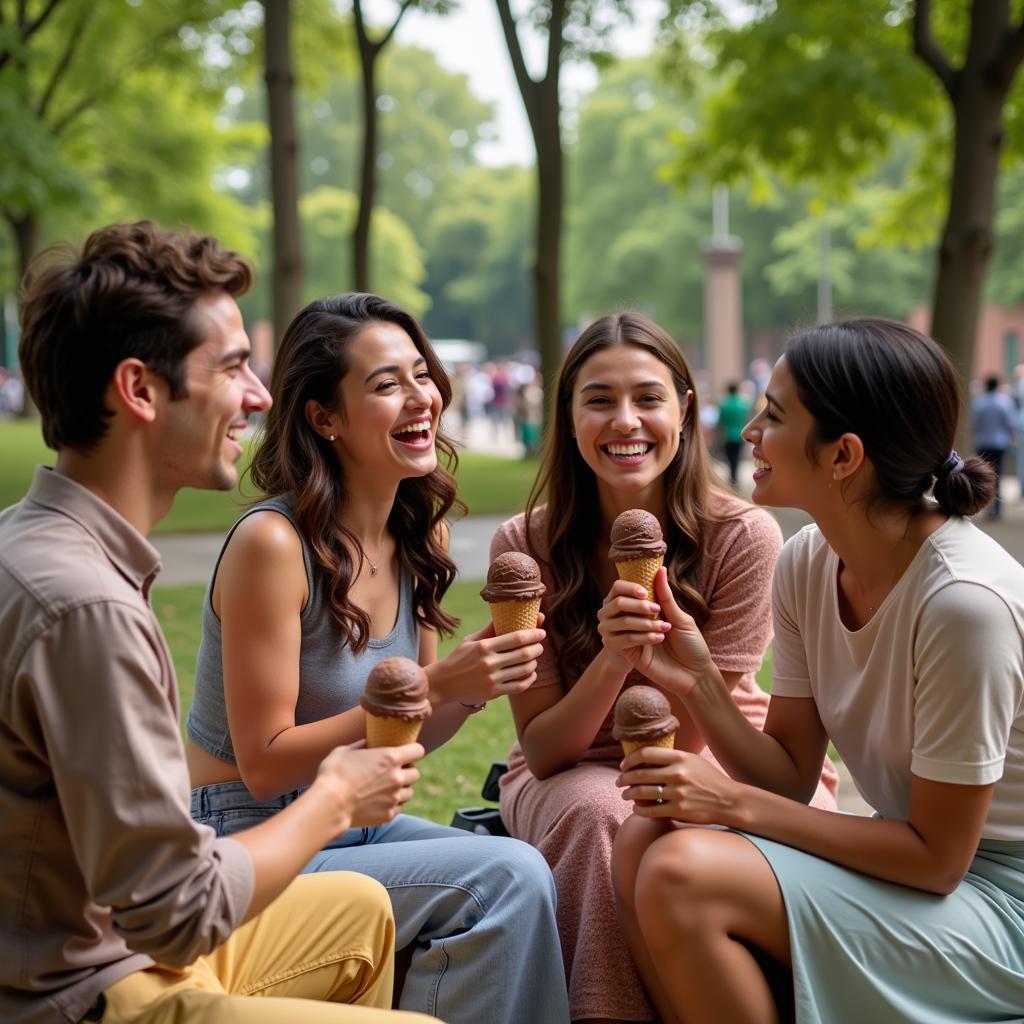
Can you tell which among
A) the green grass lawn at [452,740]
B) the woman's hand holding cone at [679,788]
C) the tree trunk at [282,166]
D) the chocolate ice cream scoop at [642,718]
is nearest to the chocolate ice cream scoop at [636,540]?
the chocolate ice cream scoop at [642,718]

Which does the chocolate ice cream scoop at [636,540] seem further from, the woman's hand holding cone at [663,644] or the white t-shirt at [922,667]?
the white t-shirt at [922,667]

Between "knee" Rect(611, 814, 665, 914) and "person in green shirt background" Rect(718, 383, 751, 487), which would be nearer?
"knee" Rect(611, 814, 665, 914)

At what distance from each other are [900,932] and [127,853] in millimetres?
1788

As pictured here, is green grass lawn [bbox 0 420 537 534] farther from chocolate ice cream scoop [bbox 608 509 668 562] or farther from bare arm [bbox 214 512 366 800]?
bare arm [bbox 214 512 366 800]

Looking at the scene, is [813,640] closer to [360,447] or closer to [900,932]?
[900,932]

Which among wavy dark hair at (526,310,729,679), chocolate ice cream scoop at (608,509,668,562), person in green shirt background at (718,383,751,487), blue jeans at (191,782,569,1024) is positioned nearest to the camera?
blue jeans at (191,782,569,1024)

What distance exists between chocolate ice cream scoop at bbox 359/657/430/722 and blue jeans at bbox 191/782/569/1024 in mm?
657

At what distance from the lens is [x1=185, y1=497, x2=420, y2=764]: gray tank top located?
352 centimetres

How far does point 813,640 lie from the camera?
349 cm

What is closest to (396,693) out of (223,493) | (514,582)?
(514,582)

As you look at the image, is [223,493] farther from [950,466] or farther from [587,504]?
[950,466]

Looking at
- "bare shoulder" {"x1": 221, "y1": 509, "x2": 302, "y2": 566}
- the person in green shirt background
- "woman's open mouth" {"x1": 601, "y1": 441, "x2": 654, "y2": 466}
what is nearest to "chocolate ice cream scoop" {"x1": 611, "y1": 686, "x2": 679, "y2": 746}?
"bare shoulder" {"x1": 221, "y1": 509, "x2": 302, "y2": 566}

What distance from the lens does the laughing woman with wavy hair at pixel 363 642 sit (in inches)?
128

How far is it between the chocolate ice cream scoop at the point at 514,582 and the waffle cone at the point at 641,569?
231mm
